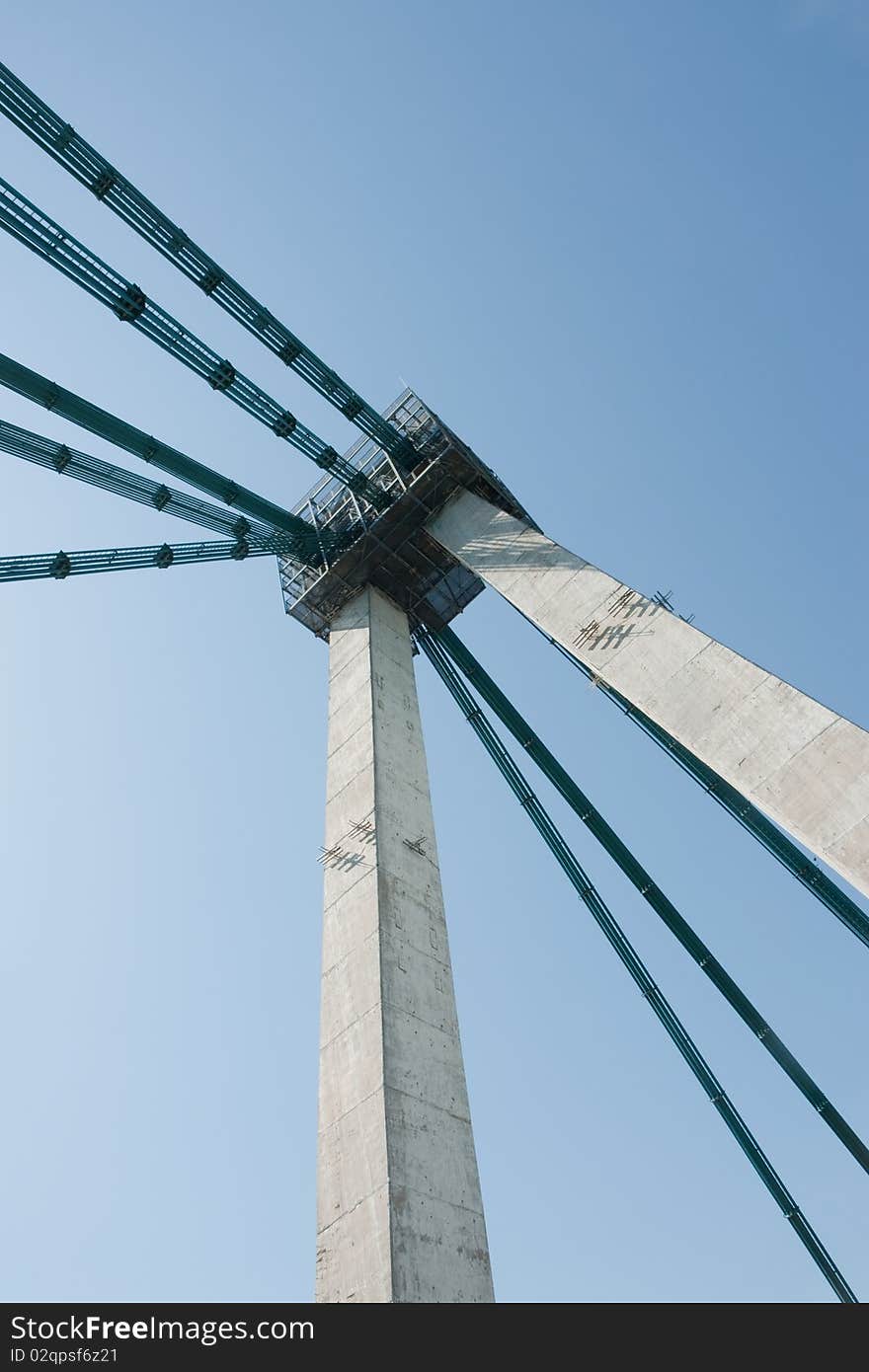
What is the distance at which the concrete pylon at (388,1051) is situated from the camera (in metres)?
11.3

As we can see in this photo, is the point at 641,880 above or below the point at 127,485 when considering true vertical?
below

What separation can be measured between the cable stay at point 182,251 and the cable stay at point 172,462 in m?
2.80

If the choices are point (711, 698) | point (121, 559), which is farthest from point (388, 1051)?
point (121, 559)

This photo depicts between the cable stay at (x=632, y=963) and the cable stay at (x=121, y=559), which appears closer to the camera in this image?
the cable stay at (x=121, y=559)

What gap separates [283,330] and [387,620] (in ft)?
22.0

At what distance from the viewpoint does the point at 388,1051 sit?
1281cm

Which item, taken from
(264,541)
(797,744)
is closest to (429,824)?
(797,744)

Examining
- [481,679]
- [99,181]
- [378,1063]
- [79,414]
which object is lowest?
[378,1063]

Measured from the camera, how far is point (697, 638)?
14914mm

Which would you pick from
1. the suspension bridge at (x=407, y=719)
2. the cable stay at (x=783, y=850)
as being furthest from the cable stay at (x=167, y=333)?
the cable stay at (x=783, y=850)

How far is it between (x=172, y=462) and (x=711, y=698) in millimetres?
11899

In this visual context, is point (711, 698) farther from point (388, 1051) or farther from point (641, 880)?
point (641, 880)

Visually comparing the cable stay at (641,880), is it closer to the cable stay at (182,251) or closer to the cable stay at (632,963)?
the cable stay at (632,963)
